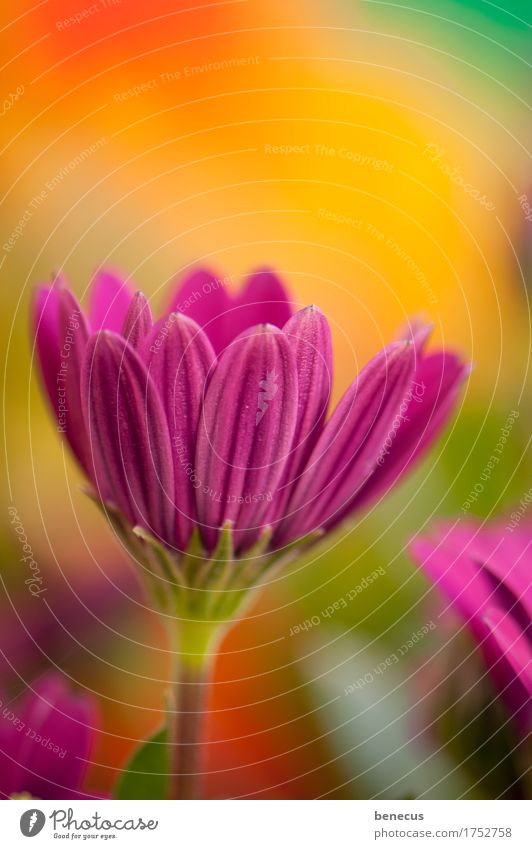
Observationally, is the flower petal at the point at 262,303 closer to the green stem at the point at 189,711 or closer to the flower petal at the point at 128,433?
the flower petal at the point at 128,433

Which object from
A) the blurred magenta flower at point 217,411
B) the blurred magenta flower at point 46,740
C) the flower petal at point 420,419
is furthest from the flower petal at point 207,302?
the blurred magenta flower at point 46,740

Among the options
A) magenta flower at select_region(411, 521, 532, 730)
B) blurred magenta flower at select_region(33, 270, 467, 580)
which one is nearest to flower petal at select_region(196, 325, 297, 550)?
blurred magenta flower at select_region(33, 270, 467, 580)

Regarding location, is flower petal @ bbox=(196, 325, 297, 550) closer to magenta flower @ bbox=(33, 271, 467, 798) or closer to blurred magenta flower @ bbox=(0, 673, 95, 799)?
magenta flower @ bbox=(33, 271, 467, 798)

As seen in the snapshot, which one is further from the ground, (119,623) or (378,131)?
(378,131)

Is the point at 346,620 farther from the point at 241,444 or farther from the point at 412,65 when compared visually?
the point at 412,65

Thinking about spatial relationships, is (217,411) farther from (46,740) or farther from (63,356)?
(46,740)
